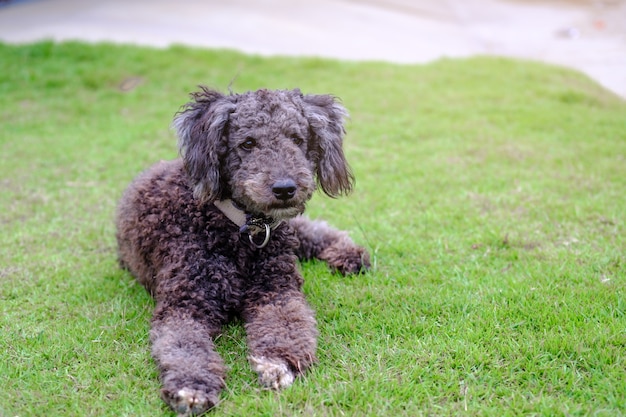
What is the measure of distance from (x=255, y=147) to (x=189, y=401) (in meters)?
1.51

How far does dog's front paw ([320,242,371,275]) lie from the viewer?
4730 millimetres

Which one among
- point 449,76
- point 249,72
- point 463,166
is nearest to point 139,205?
point 463,166

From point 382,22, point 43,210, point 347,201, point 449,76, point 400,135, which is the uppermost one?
point 382,22

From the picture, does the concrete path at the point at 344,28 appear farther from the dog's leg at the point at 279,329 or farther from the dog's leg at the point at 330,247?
the dog's leg at the point at 279,329

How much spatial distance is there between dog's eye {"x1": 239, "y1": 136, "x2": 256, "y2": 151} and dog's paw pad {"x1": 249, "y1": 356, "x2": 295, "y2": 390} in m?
1.25

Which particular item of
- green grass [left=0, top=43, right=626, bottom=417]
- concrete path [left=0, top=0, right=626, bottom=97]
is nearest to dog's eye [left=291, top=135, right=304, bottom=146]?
green grass [left=0, top=43, right=626, bottom=417]

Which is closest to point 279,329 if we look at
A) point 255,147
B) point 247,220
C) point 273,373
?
point 273,373

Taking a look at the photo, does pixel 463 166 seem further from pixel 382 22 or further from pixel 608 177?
pixel 382 22

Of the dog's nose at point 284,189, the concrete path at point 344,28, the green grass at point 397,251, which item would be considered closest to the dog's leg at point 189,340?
the green grass at point 397,251

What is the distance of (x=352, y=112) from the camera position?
29.8 ft

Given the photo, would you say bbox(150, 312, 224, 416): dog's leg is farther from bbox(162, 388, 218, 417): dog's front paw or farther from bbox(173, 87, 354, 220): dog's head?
bbox(173, 87, 354, 220): dog's head

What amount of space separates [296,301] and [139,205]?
1.30 metres

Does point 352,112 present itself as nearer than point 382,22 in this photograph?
Yes

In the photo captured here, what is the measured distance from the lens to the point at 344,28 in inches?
548
